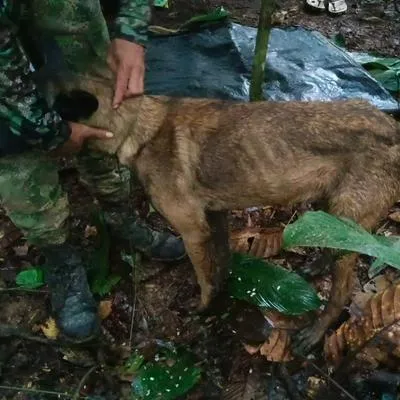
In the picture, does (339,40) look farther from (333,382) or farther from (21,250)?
(333,382)

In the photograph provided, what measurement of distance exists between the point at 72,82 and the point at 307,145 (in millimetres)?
1012

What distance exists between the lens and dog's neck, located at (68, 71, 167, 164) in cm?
260

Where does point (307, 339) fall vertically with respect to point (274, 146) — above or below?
below

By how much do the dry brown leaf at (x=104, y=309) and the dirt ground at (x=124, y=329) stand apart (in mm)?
24

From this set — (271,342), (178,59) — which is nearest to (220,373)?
(271,342)

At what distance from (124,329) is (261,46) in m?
1.73

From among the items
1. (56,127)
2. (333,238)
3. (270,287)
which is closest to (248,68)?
(270,287)

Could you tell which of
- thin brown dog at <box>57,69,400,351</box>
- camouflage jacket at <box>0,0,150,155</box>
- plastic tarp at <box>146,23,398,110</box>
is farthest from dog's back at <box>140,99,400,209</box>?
plastic tarp at <box>146,23,398,110</box>

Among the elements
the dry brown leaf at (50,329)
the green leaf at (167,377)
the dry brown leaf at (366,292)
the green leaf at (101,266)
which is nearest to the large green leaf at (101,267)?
the green leaf at (101,266)

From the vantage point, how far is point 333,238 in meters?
1.77

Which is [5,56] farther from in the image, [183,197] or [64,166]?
[64,166]

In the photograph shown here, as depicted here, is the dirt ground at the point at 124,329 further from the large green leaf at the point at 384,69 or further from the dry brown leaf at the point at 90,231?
the large green leaf at the point at 384,69

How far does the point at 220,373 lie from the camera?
3.03 metres

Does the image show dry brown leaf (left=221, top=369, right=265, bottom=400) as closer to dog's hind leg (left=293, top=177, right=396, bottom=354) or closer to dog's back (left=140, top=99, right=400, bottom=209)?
dog's hind leg (left=293, top=177, right=396, bottom=354)
